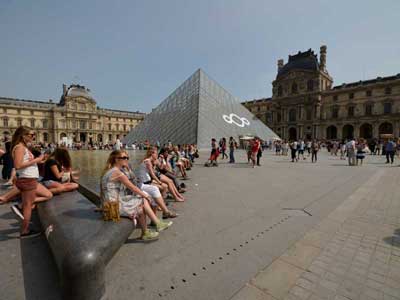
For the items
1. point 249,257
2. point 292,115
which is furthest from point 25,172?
point 292,115

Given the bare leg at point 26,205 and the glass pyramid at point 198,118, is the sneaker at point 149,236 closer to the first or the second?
the bare leg at point 26,205

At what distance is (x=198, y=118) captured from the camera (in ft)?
53.3

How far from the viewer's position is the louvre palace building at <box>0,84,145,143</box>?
4857 cm

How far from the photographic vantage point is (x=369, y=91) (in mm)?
37156

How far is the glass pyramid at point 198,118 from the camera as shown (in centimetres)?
1666

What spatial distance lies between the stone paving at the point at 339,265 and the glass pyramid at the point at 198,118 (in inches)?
510

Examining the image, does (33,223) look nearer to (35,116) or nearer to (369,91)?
(369,91)

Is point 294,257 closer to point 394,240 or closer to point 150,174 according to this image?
point 394,240

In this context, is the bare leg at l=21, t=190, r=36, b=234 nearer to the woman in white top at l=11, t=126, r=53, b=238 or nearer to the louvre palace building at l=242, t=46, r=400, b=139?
the woman in white top at l=11, t=126, r=53, b=238

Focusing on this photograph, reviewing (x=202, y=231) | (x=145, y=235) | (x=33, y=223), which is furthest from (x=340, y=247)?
(x=33, y=223)

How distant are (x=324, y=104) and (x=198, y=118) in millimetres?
37113

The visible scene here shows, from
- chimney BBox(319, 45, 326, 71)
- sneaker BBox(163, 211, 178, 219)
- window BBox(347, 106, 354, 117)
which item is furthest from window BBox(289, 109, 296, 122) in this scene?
sneaker BBox(163, 211, 178, 219)

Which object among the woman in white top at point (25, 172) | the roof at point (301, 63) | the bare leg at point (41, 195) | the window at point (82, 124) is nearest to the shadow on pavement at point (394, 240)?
the woman in white top at point (25, 172)

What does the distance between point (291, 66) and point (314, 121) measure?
14126mm
